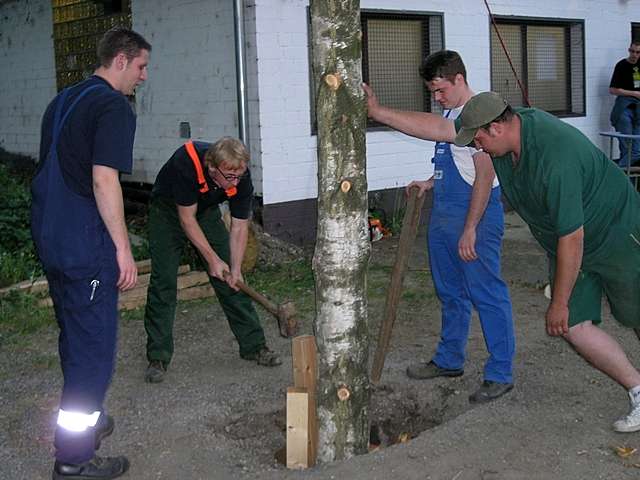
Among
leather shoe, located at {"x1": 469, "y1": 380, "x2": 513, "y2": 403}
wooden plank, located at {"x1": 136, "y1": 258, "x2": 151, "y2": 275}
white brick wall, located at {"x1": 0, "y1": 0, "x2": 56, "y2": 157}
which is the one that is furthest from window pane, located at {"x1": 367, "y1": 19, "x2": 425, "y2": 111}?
leather shoe, located at {"x1": 469, "y1": 380, "x2": 513, "y2": 403}

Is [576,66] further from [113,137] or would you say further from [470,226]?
[113,137]

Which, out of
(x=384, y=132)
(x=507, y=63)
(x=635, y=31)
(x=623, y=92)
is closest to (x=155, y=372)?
(x=384, y=132)

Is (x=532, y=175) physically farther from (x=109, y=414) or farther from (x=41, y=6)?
(x=41, y=6)

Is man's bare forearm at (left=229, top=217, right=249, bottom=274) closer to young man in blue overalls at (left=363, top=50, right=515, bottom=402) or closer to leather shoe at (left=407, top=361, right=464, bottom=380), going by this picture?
young man in blue overalls at (left=363, top=50, right=515, bottom=402)

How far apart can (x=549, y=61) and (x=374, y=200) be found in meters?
4.12

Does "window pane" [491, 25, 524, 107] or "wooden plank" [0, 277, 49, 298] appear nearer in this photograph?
"wooden plank" [0, 277, 49, 298]

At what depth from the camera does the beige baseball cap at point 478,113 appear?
4.11 meters

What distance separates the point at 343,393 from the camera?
431cm

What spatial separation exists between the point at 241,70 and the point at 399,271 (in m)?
4.77

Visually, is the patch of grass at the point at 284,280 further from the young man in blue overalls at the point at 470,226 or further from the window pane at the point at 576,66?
the window pane at the point at 576,66

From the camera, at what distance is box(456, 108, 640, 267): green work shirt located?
397cm

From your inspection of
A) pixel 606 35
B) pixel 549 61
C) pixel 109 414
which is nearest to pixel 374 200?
pixel 549 61

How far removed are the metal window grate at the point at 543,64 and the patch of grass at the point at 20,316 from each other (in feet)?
23.1

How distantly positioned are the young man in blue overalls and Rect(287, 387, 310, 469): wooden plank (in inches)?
50.3
